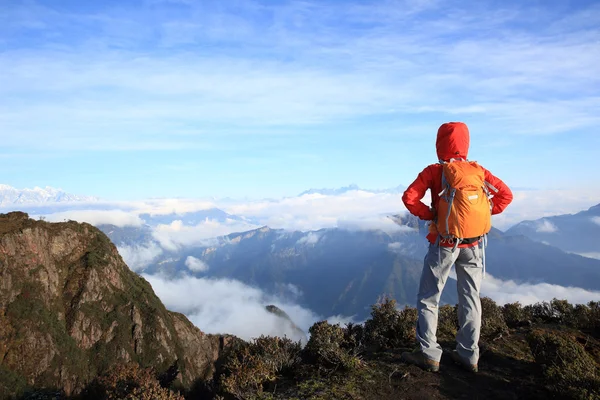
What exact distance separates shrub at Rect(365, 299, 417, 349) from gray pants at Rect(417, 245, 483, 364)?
6.44 ft

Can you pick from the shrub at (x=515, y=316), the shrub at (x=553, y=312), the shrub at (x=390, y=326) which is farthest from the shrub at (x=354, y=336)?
the shrub at (x=553, y=312)

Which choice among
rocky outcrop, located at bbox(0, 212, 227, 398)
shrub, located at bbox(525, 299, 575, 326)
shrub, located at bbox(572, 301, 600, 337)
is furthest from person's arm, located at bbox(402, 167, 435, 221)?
rocky outcrop, located at bbox(0, 212, 227, 398)

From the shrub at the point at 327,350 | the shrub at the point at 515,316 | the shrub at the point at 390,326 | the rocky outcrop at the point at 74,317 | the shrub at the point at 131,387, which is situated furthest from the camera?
the rocky outcrop at the point at 74,317

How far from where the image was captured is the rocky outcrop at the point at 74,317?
126312 mm

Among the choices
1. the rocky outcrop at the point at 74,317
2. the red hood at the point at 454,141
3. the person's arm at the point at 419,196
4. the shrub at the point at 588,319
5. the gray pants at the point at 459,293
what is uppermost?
the red hood at the point at 454,141

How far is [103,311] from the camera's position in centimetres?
15788

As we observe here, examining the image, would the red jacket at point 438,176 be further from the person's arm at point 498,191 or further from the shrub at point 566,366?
the shrub at point 566,366

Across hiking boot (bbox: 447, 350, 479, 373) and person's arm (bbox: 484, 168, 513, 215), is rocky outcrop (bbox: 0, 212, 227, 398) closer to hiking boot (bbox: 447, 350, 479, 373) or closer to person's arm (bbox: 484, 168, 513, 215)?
hiking boot (bbox: 447, 350, 479, 373)

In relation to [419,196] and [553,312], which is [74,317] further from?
[419,196]

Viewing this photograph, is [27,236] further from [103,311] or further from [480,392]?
[480,392]

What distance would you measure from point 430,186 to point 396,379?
11.4ft

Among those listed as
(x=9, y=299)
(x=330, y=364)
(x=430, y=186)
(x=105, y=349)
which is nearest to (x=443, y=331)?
(x=330, y=364)

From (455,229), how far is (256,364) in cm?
432

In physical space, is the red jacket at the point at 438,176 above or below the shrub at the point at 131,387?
above
